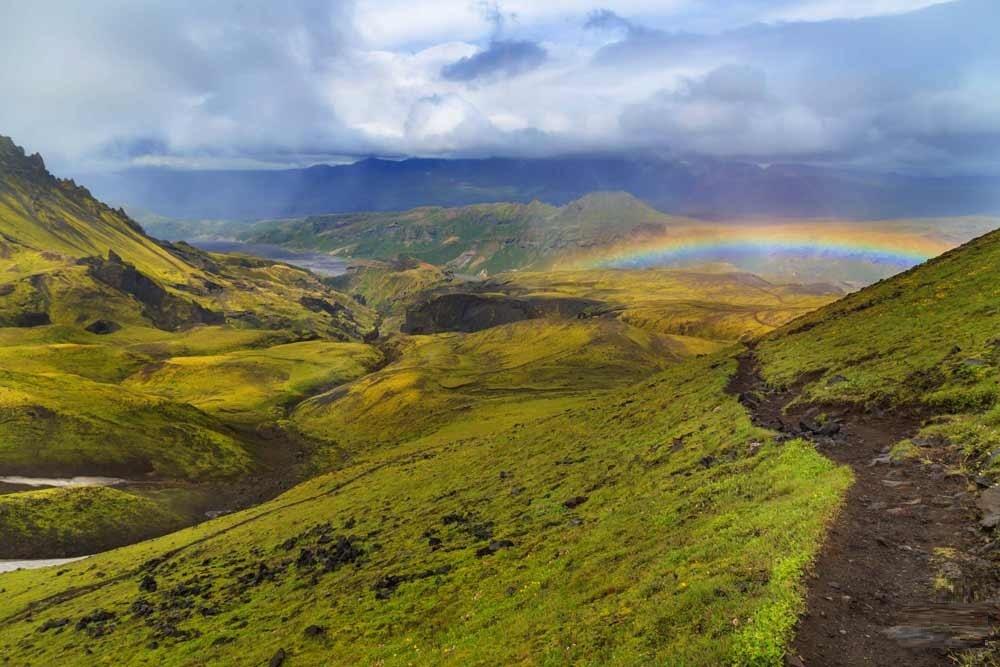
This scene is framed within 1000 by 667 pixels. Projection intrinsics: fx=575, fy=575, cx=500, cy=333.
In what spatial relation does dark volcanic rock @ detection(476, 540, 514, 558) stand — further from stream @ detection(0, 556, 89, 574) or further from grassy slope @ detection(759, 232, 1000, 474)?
stream @ detection(0, 556, 89, 574)

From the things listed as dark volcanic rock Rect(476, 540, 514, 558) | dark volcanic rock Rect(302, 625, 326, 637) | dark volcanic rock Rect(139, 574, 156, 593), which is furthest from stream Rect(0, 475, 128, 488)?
dark volcanic rock Rect(476, 540, 514, 558)

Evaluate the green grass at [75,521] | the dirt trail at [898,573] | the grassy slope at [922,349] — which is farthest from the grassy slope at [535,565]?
the green grass at [75,521]

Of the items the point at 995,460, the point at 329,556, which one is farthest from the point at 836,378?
the point at 329,556

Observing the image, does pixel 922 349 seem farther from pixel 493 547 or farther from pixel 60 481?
pixel 60 481

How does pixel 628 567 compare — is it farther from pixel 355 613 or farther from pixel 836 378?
pixel 836 378

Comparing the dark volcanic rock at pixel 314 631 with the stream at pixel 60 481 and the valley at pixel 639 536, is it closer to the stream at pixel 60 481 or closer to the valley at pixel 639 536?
the valley at pixel 639 536
